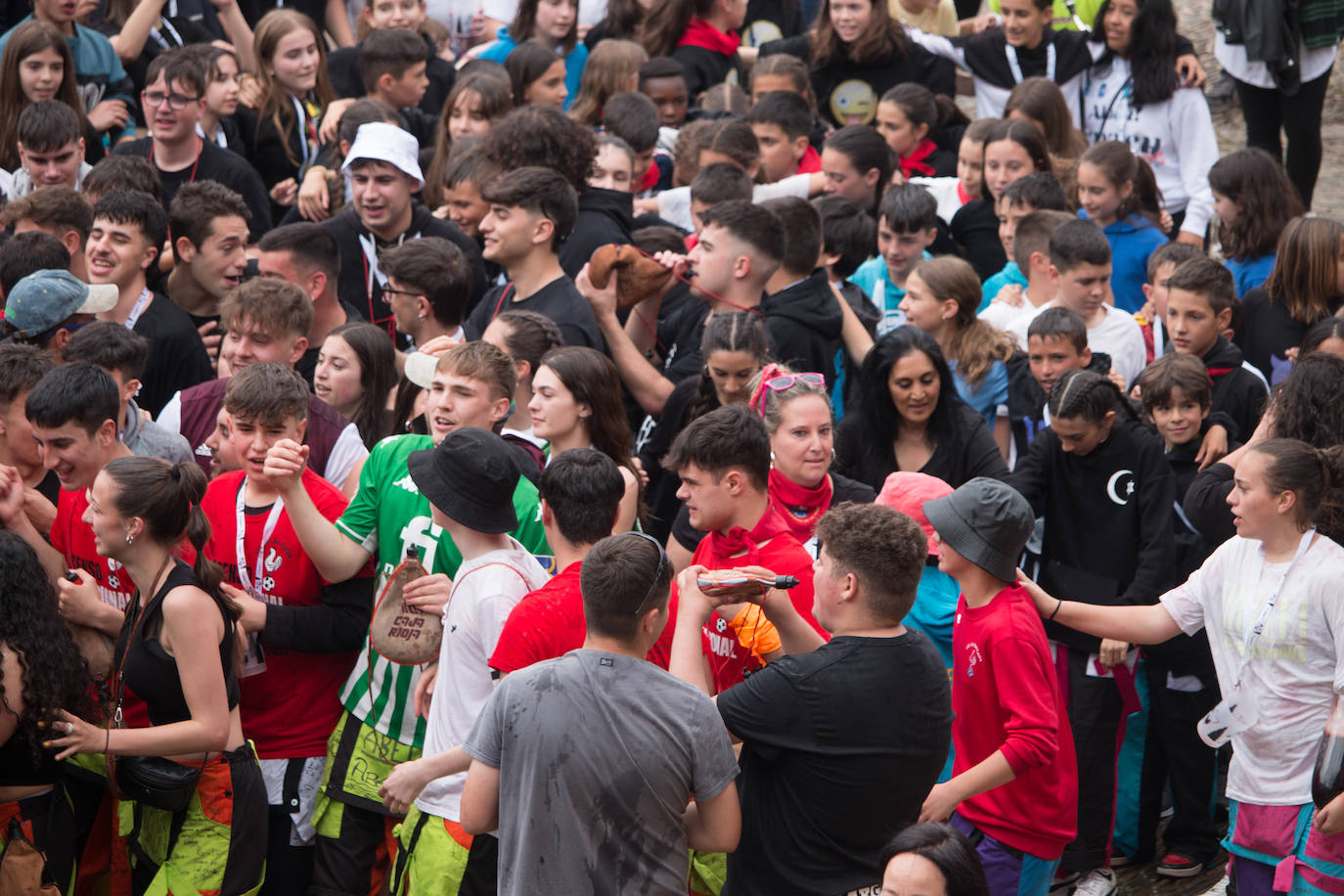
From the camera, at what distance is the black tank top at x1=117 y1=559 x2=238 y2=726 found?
3871 millimetres

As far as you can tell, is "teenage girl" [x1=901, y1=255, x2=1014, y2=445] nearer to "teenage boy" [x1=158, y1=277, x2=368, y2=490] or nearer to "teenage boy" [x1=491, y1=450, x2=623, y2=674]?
"teenage boy" [x1=158, y1=277, x2=368, y2=490]

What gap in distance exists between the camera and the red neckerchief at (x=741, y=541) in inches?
157

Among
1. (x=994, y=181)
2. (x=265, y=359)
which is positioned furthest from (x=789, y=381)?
(x=994, y=181)

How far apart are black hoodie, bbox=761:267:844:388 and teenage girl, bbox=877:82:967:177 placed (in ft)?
9.08

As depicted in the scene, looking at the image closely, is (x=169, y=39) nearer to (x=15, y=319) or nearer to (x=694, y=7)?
(x=694, y=7)

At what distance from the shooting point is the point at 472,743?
322cm

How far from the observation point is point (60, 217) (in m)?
6.02

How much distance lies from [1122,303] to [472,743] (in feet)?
17.8

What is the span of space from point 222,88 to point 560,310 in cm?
324

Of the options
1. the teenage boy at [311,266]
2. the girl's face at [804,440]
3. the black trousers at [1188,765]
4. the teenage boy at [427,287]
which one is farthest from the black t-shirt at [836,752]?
the teenage boy at [311,266]

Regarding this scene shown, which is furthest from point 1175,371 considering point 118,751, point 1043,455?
point 118,751

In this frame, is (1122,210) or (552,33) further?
(552,33)

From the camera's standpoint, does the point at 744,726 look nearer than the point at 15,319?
Yes

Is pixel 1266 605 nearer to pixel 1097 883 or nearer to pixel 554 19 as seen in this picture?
pixel 1097 883
